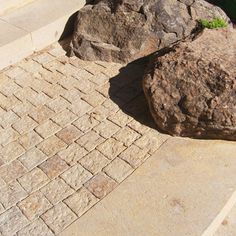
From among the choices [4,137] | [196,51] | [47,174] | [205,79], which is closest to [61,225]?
[47,174]

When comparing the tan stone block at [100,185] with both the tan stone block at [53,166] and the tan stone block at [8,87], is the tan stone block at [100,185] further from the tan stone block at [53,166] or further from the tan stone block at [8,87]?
the tan stone block at [8,87]

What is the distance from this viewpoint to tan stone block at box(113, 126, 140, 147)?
15.0 ft

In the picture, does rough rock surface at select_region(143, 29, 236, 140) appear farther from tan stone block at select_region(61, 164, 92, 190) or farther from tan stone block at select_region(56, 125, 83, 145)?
tan stone block at select_region(61, 164, 92, 190)

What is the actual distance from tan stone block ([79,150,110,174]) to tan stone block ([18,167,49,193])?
17.5 inches

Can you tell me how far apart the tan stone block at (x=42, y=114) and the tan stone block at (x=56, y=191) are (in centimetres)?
103

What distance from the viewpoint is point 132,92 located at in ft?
17.4

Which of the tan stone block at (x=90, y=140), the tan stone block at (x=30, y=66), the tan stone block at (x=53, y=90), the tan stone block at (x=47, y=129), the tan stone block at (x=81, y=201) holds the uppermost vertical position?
the tan stone block at (x=30, y=66)

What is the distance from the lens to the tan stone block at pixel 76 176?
410 cm

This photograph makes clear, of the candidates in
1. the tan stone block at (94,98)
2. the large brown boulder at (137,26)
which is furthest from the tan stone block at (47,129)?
the large brown boulder at (137,26)

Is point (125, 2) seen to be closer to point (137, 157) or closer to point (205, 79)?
point (205, 79)

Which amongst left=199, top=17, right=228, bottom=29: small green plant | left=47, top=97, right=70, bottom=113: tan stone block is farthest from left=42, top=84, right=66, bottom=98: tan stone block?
left=199, top=17, right=228, bottom=29: small green plant

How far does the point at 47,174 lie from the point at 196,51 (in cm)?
224

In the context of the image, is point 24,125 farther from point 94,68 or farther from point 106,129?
point 94,68

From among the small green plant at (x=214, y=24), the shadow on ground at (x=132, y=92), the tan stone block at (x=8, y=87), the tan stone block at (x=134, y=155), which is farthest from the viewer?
the small green plant at (x=214, y=24)
